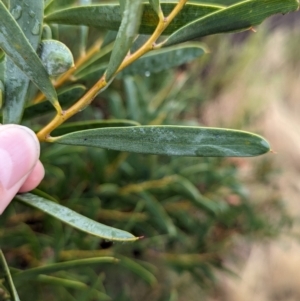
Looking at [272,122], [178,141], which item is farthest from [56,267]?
[272,122]

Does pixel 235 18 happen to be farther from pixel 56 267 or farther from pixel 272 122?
pixel 272 122

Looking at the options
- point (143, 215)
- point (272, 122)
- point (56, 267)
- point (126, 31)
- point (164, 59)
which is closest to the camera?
point (126, 31)

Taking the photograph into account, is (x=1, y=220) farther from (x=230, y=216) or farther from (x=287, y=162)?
(x=287, y=162)

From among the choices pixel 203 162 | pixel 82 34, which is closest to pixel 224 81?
pixel 203 162

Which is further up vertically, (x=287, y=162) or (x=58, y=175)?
(x=58, y=175)

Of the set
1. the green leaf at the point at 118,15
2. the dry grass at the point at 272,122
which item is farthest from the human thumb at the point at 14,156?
the dry grass at the point at 272,122

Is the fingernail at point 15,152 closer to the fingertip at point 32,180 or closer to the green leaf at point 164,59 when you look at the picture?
the fingertip at point 32,180

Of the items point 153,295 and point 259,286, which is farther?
point 259,286

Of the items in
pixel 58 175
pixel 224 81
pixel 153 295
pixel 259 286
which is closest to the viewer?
pixel 58 175
